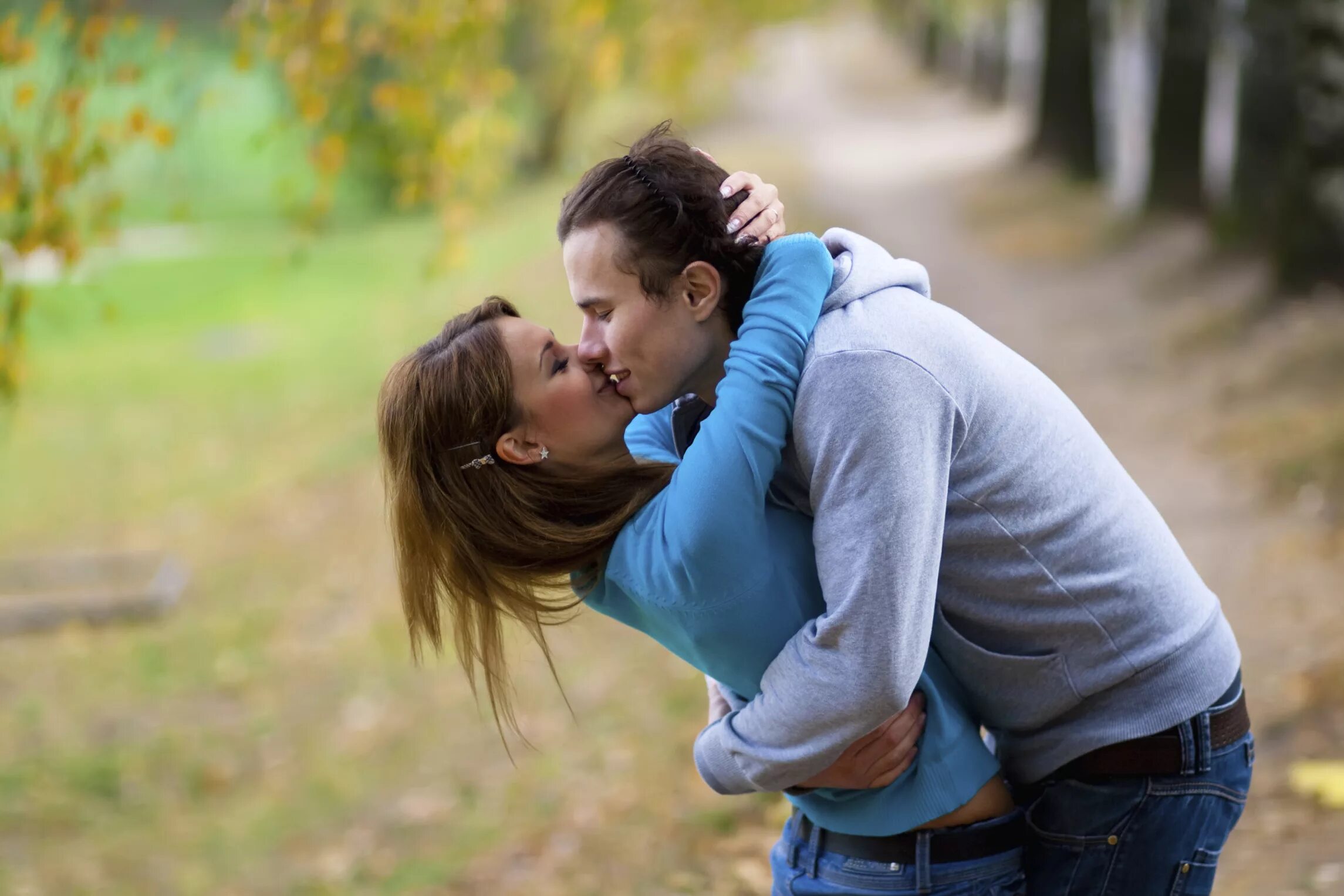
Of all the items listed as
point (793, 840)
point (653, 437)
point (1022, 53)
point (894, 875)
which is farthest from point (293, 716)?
point (1022, 53)

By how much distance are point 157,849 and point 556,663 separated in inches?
89.6

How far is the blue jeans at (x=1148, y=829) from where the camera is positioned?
210cm

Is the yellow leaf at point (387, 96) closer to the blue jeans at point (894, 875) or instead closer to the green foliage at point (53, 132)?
the green foliage at point (53, 132)

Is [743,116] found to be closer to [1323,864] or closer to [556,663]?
[556,663]

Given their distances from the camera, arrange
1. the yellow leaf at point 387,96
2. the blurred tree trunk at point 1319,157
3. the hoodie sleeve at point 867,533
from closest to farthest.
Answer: the hoodie sleeve at point 867,533, the yellow leaf at point 387,96, the blurred tree trunk at point 1319,157

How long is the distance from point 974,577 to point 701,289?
0.63 metres

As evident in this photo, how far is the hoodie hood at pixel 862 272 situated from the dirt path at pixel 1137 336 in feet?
8.57

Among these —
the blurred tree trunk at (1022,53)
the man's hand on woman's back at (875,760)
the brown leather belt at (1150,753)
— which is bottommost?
the brown leather belt at (1150,753)

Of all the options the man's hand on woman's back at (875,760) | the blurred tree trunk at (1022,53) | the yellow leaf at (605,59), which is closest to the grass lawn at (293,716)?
the man's hand on woman's back at (875,760)

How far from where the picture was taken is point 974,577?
6.73 ft

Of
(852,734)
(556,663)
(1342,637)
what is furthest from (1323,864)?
(556,663)

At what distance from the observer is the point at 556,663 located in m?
7.55

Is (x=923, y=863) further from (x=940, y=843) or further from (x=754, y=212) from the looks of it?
(x=754, y=212)

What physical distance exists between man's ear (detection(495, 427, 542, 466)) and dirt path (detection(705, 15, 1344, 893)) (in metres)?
2.78
